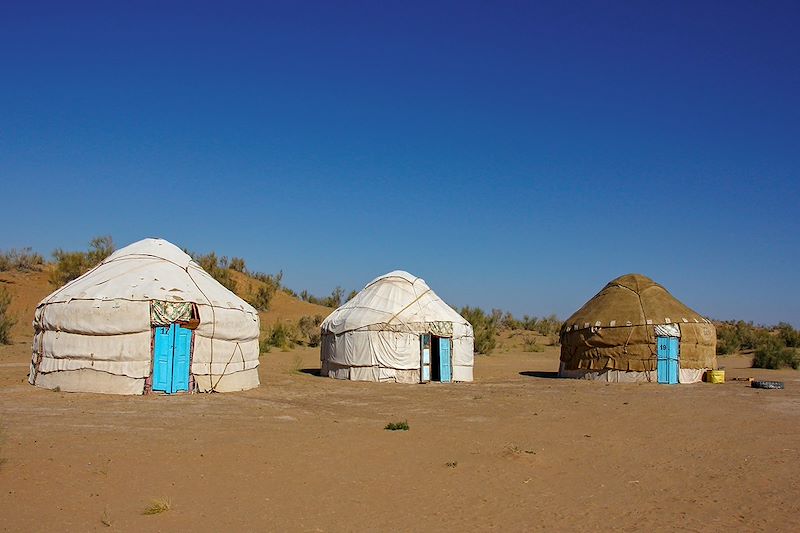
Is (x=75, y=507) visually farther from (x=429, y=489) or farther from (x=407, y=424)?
(x=407, y=424)

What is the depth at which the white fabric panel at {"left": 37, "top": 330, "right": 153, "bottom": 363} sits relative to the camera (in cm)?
1335

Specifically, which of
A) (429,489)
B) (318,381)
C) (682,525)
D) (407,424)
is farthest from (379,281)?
(682,525)

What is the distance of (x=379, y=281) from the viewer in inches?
829

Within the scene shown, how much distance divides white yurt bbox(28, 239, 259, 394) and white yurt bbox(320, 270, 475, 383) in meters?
4.17

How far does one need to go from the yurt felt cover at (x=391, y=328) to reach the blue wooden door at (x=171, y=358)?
18.8 ft

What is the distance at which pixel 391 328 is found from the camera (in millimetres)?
18438

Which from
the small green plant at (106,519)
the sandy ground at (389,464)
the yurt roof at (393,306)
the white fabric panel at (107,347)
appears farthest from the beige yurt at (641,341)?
the small green plant at (106,519)

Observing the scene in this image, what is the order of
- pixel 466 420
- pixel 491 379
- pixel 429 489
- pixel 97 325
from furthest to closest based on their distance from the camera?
pixel 491 379
pixel 97 325
pixel 466 420
pixel 429 489

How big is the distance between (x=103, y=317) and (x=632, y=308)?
45.7 feet

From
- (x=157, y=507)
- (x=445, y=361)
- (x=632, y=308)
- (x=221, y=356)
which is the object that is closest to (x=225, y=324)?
(x=221, y=356)

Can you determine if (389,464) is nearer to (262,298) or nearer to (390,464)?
(390,464)

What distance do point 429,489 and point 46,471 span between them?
374 centimetres

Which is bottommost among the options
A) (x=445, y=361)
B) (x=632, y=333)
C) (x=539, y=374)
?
(x=539, y=374)

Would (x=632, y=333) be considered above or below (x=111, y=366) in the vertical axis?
above
